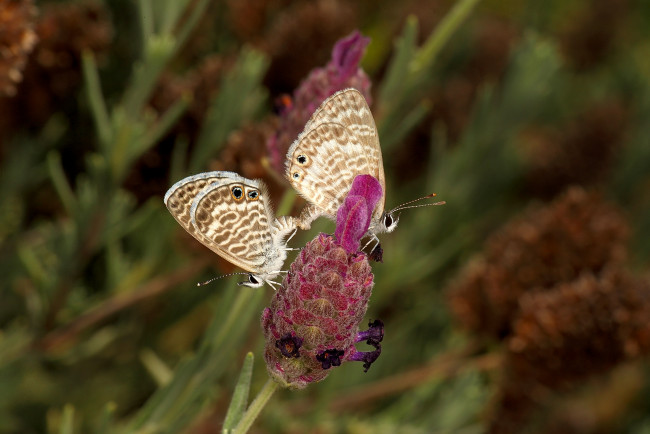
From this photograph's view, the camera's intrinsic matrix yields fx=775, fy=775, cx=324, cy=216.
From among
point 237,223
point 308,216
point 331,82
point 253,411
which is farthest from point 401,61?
point 253,411

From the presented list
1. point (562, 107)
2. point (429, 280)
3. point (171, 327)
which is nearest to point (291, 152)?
point (171, 327)

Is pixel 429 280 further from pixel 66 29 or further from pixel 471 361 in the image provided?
pixel 66 29

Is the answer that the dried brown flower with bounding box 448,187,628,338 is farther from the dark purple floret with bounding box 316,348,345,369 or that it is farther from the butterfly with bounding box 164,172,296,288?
the dark purple floret with bounding box 316,348,345,369

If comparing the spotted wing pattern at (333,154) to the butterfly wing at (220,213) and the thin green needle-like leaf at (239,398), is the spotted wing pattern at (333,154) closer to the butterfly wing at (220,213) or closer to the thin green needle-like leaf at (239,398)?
the butterfly wing at (220,213)

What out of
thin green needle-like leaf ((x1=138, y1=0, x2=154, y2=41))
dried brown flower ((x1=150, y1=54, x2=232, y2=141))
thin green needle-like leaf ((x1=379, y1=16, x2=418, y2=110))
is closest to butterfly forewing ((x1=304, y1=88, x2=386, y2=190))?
thin green needle-like leaf ((x1=379, y1=16, x2=418, y2=110))

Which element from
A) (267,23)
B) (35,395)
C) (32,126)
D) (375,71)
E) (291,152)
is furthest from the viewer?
(375,71)

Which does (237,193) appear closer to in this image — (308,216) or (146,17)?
(308,216)
